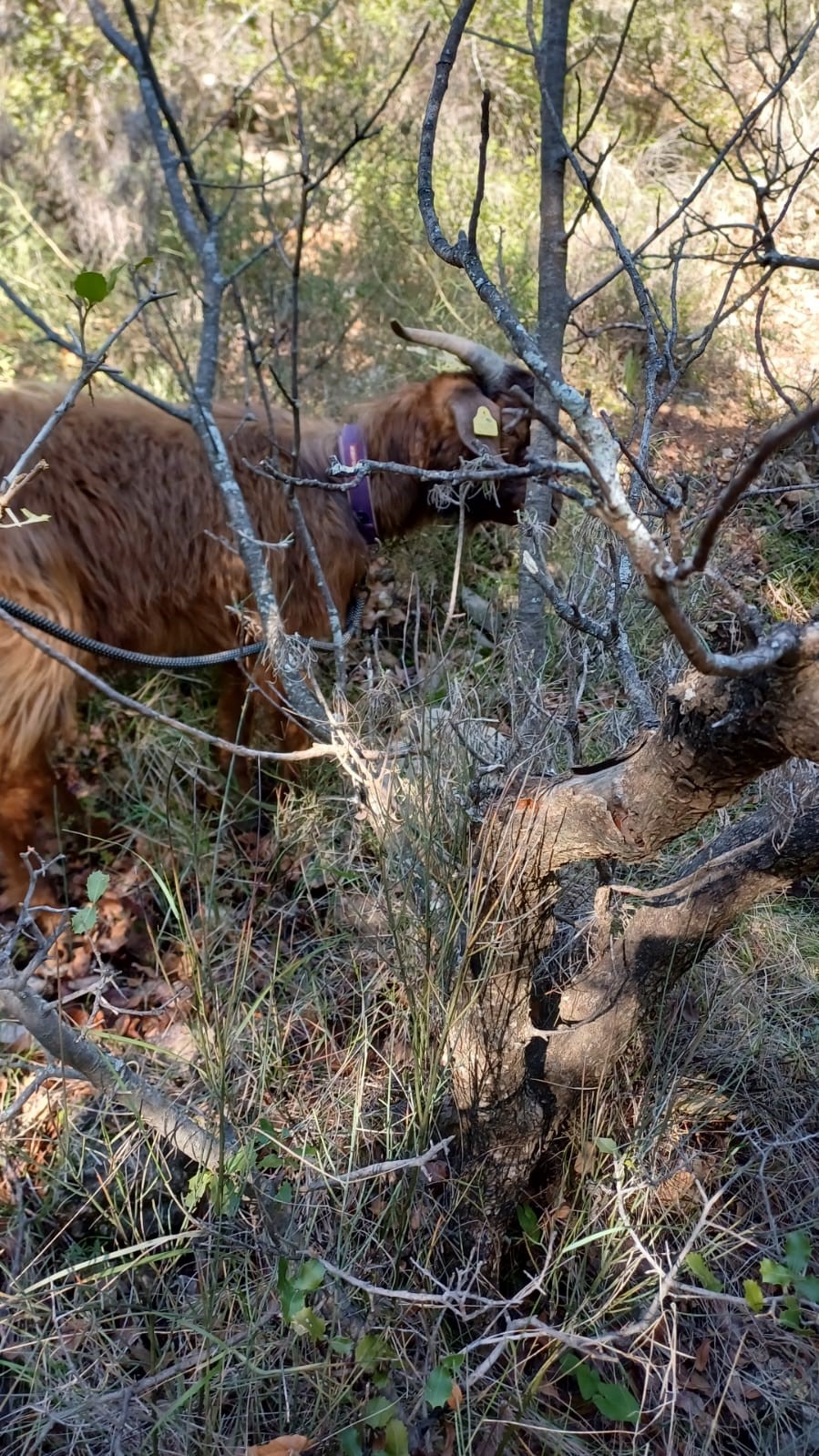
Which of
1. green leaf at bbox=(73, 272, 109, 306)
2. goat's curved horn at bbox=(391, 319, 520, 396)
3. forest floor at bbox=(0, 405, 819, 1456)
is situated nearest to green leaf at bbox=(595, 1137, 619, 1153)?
forest floor at bbox=(0, 405, 819, 1456)

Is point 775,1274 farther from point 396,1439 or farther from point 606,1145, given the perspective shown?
point 396,1439

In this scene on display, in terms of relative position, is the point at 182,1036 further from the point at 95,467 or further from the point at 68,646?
the point at 95,467

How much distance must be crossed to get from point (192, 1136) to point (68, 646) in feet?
6.57

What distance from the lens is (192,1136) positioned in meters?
2.30

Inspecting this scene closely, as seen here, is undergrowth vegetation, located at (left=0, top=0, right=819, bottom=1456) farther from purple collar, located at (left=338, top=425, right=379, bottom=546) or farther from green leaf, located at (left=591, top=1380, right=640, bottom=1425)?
purple collar, located at (left=338, top=425, right=379, bottom=546)

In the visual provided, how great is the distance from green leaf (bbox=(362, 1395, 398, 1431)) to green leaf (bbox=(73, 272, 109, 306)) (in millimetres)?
2379

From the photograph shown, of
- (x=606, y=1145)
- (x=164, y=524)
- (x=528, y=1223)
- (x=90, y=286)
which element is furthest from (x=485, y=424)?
(x=528, y=1223)

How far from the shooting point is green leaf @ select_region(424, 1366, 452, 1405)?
73.8 inches

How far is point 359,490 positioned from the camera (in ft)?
13.9

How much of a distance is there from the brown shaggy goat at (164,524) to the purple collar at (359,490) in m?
0.04

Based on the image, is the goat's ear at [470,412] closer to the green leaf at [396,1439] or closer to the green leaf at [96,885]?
the green leaf at [96,885]

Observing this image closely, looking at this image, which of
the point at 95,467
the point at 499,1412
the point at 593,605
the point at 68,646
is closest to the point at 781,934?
the point at 593,605

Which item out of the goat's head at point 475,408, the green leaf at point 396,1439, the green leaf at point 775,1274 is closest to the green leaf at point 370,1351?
the green leaf at point 396,1439

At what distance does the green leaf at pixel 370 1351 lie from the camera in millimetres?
1991
